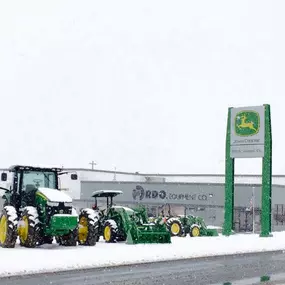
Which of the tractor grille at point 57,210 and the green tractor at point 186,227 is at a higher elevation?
the tractor grille at point 57,210

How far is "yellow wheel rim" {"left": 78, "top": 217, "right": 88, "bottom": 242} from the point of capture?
21797mm

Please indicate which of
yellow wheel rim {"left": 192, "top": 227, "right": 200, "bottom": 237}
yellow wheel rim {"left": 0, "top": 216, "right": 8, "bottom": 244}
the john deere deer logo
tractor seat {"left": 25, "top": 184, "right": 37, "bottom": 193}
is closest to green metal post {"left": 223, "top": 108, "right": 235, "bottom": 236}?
the john deere deer logo

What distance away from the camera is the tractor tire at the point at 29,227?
19.5 metres

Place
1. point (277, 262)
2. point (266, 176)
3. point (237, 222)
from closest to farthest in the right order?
point (277, 262)
point (266, 176)
point (237, 222)

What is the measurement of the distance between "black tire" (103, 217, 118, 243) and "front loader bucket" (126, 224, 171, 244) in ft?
3.15

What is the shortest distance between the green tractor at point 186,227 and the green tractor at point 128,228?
6.18 meters

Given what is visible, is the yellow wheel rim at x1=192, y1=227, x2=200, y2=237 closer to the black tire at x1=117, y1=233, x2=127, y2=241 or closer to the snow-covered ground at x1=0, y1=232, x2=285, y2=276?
the black tire at x1=117, y1=233, x2=127, y2=241

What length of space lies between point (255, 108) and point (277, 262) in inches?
657

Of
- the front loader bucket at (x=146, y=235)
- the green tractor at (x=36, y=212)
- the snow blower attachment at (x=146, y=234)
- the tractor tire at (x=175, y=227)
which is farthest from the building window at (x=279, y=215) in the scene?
the green tractor at (x=36, y=212)

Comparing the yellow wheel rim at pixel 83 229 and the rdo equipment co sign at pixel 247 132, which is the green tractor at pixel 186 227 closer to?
the rdo equipment co sign at pixel 247 132

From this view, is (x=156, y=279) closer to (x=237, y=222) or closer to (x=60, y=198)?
(x=60, y=198)

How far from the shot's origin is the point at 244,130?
33.6 metres

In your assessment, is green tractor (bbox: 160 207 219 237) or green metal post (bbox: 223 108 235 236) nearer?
green tractor (bbox: 160 207 219 237)

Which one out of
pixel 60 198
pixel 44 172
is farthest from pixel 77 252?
pixel 44 172
